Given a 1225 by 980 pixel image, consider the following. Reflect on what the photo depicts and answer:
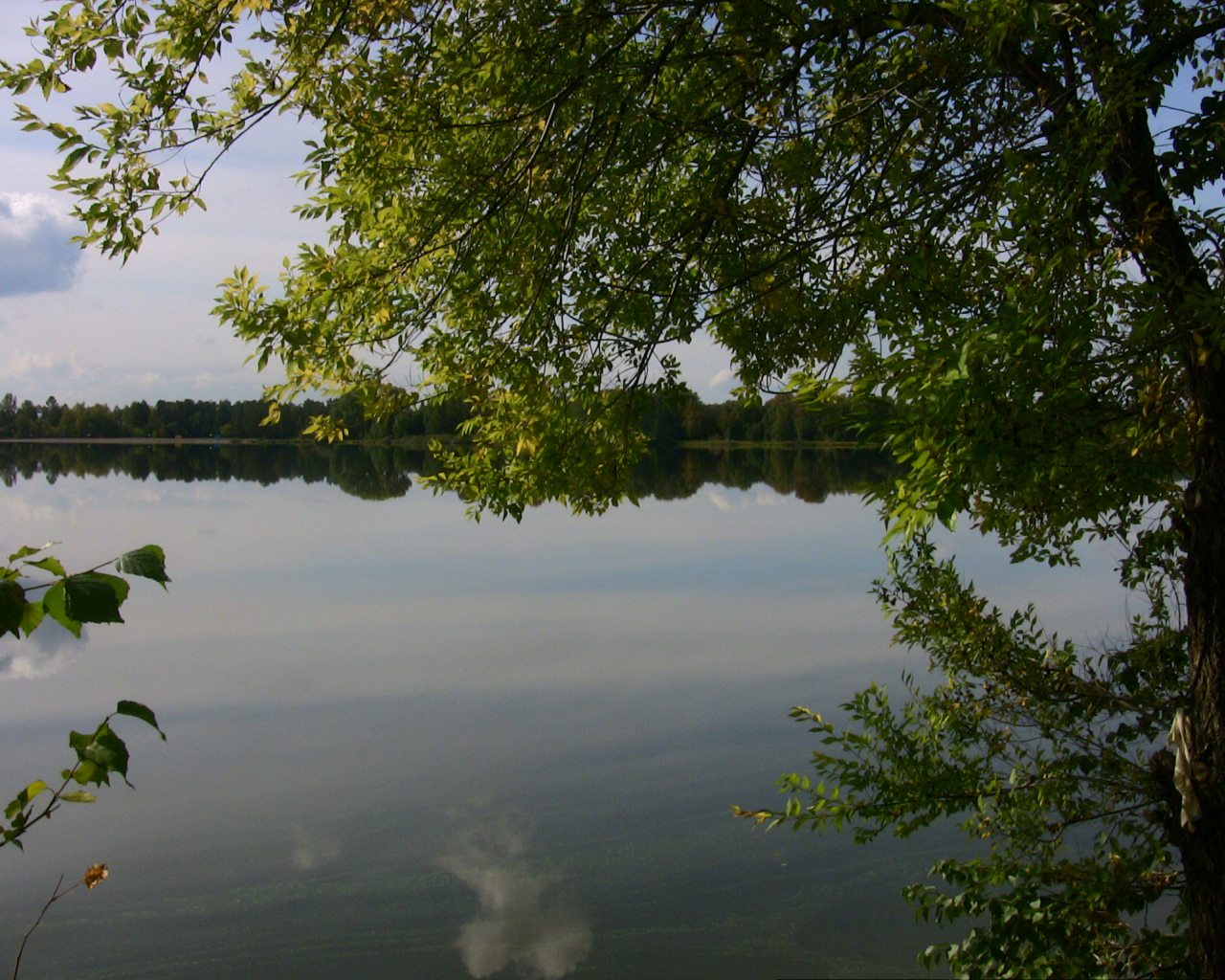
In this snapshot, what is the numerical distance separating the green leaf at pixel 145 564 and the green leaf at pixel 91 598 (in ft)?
0.11

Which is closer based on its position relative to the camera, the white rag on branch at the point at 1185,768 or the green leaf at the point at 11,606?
the green leaf at the point at 11,606

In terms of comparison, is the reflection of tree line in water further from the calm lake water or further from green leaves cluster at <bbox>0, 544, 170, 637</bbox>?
green leaves cluster at <bbox>0, 544, 170, 637</bbox>

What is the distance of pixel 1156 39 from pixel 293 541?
56.6 ft

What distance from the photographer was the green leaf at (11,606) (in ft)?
5.12

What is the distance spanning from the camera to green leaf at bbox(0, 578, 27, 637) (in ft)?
5.12

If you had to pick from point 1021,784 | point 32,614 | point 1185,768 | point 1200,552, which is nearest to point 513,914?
point 1021,784

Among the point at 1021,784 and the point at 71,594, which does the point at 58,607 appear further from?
the point at 1021,784

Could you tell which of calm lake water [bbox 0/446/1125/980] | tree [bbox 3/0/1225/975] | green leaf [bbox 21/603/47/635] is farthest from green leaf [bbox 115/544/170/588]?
calm lake water [bbox 0/446/1125/980]

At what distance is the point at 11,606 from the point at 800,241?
4.01 m

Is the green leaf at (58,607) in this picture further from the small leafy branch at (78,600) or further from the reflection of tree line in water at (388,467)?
the reflection of tree line in water at (388,467)

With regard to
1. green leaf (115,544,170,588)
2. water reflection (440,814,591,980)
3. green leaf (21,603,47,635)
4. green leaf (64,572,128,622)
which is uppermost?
green leaf (115,544,170,588)

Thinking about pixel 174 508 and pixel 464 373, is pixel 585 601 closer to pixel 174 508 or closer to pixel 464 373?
pixel 464 373

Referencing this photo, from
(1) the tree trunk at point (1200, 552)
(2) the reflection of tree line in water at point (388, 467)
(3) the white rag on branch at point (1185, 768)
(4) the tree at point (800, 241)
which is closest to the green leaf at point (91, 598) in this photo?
(4) the tree at point (800, 241)

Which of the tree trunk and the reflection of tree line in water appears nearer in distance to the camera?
the tree trunk
